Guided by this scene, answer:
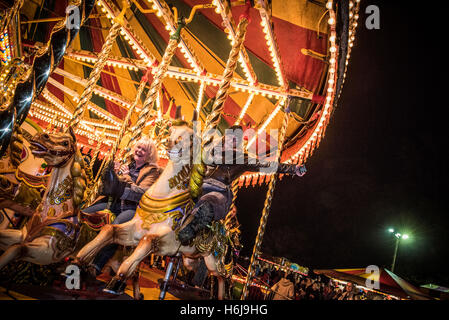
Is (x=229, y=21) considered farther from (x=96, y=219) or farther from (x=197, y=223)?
(x=96, y=219)

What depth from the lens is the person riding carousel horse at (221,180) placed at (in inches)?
119

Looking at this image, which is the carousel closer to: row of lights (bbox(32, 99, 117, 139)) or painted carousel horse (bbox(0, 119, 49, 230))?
painted carousel horse (bbox(0, 119, 49, 230))

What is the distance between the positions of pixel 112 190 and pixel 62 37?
5.29 feet

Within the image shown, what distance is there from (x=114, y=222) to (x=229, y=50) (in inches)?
185

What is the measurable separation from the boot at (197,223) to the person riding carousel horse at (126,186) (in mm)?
824

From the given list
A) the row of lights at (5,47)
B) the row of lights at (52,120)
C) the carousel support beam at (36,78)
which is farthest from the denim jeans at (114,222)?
the row of lights at (52,120)

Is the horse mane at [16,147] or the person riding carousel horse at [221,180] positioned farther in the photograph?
the horse mane at [16,147]

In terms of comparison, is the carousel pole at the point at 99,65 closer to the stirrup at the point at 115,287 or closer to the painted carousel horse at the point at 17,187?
the painted carousel horse at the point at 17,187

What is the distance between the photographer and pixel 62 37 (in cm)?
221

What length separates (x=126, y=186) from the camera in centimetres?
327

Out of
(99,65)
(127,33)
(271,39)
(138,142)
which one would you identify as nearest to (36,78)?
(138,142)

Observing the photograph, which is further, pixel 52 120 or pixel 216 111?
pixel 52 120
